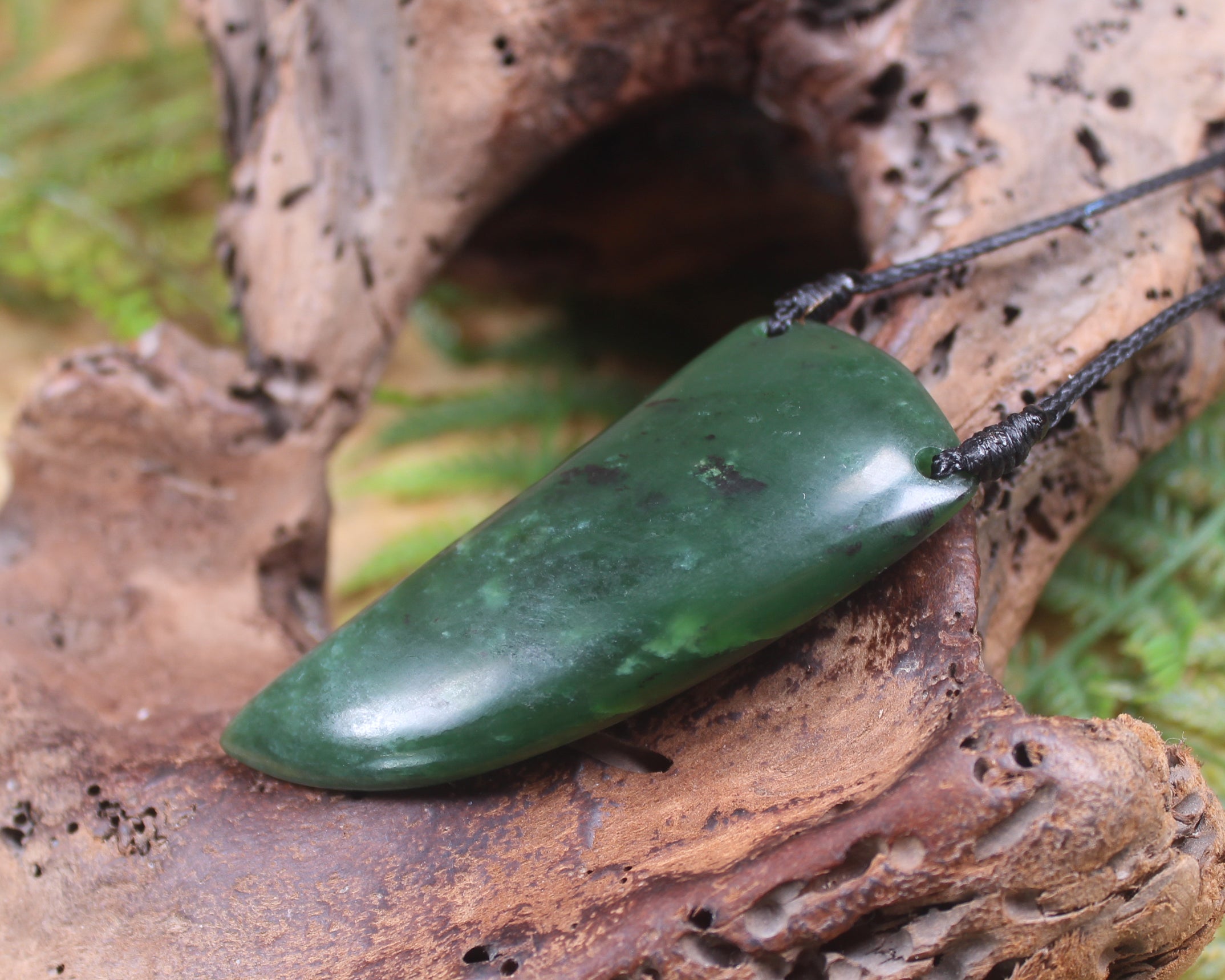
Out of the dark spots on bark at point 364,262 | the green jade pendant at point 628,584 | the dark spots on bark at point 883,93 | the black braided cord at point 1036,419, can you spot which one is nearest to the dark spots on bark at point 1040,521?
the black braided cord at point 1036,419

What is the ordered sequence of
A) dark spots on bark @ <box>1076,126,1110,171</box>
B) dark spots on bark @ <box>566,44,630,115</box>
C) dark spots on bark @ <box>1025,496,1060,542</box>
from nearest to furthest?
1. dark spots on bark @ <box>1025,496,1060,542</box>
2. dark spots on bark @ <box>1076,126,1110,171</box>
3. dark spots on bark @ <box>566,44,630,115</box>

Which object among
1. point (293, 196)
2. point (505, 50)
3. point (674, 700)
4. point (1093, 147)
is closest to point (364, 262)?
point (293, 196)

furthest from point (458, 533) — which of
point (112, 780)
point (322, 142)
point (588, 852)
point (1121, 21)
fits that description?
point (1121, 21)

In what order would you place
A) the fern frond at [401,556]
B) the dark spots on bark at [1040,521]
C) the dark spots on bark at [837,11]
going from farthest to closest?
the fern frond at [401,556], the dark spots on bark at [837,11], the dark spots on bark at [1040,521]

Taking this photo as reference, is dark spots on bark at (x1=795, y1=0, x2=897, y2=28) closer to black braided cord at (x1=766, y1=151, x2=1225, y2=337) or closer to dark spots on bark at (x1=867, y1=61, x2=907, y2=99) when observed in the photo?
dark spots on bark at (x1=867, y1=61, x2=907, y2=99)

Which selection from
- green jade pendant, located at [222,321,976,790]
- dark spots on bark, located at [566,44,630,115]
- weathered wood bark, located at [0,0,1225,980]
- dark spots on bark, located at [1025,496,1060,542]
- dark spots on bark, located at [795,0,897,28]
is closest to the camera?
weathered wood bark, located at [0,0,1225,980]

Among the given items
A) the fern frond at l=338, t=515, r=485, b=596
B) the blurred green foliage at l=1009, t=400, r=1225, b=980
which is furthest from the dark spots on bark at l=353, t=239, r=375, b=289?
the blurred green foliage at l=1009, t=400, r=1225, b=980

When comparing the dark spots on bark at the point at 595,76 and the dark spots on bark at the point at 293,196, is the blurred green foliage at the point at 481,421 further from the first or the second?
the dark spots on bark at the point at 595,76

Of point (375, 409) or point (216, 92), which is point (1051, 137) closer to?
point (216, 92)
